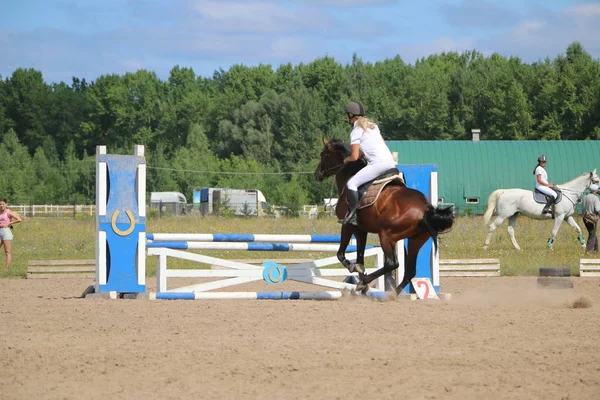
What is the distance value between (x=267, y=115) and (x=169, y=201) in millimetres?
20862

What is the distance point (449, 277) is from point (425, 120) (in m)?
60.9

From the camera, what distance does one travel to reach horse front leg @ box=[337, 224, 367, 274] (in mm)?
11391

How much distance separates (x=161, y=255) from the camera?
11523 millimetres

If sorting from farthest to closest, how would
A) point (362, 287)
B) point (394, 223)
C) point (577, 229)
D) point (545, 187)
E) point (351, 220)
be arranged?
point (545, 187) → point (577, 229) → point (362, 287) → point (351, 220) → point (394, 223)

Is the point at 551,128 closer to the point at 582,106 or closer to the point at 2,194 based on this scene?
the point at 582,106

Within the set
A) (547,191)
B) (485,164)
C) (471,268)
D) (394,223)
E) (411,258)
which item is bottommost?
(471,268)

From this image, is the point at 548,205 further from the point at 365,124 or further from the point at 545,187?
the point at 365,124

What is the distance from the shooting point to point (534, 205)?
25.3 m

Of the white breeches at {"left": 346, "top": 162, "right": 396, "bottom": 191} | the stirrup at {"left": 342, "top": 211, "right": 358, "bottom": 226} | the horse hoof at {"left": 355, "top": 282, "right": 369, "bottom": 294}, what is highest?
the white breeches at {"left": 346, "top": 162, "right": 396, "bottom": 191}

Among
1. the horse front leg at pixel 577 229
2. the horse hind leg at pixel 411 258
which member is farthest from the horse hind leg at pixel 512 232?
the horse hind leg at pixel 411 258

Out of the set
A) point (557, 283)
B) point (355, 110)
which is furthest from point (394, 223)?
point (557, 283)

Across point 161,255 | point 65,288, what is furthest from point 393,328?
point 65,288

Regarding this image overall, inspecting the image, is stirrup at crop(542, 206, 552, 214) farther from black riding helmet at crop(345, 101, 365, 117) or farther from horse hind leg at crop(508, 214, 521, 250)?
black riding helmet at crop(345, 101, 365, 117)

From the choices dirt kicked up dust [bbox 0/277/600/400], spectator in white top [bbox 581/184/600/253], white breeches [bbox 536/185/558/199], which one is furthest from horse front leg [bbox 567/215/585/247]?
dirt kicked up dust [bbox 0/277/600/400]
